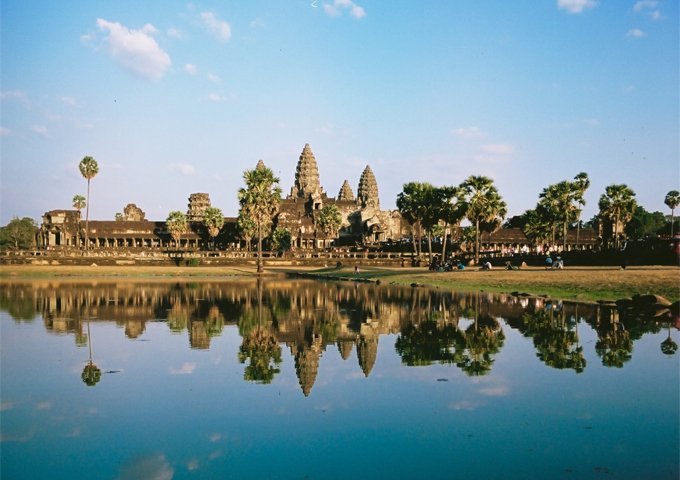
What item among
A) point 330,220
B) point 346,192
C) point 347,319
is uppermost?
point 346,192

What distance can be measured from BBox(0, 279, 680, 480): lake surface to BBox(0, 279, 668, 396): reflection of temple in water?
14cm

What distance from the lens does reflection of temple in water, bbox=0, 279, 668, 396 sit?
600 inches

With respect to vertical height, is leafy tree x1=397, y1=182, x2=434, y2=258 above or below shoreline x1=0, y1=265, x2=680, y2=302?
above

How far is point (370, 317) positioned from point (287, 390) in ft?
40.6

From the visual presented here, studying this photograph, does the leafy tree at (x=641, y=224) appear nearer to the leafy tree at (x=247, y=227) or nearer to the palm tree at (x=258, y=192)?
the leafy tree at (x=247, y=227)

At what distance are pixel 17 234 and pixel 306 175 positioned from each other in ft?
214

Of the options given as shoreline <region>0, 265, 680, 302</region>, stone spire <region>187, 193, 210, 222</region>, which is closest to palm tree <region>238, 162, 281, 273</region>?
shoreline <region>0, 265, 680, 302</region>

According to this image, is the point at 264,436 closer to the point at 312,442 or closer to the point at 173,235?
the point at 312,442

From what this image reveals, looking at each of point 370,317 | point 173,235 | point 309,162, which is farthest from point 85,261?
point 309,162

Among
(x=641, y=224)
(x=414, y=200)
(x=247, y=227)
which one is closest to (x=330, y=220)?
(x=247, y=227)

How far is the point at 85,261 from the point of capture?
237 ft

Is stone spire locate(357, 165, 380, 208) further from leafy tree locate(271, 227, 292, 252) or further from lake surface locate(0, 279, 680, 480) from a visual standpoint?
lake surface locate(0, 279, 680, 480)

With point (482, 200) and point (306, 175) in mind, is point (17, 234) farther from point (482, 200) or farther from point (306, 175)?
point (482, 200)

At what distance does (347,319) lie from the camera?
22688 millimetres
